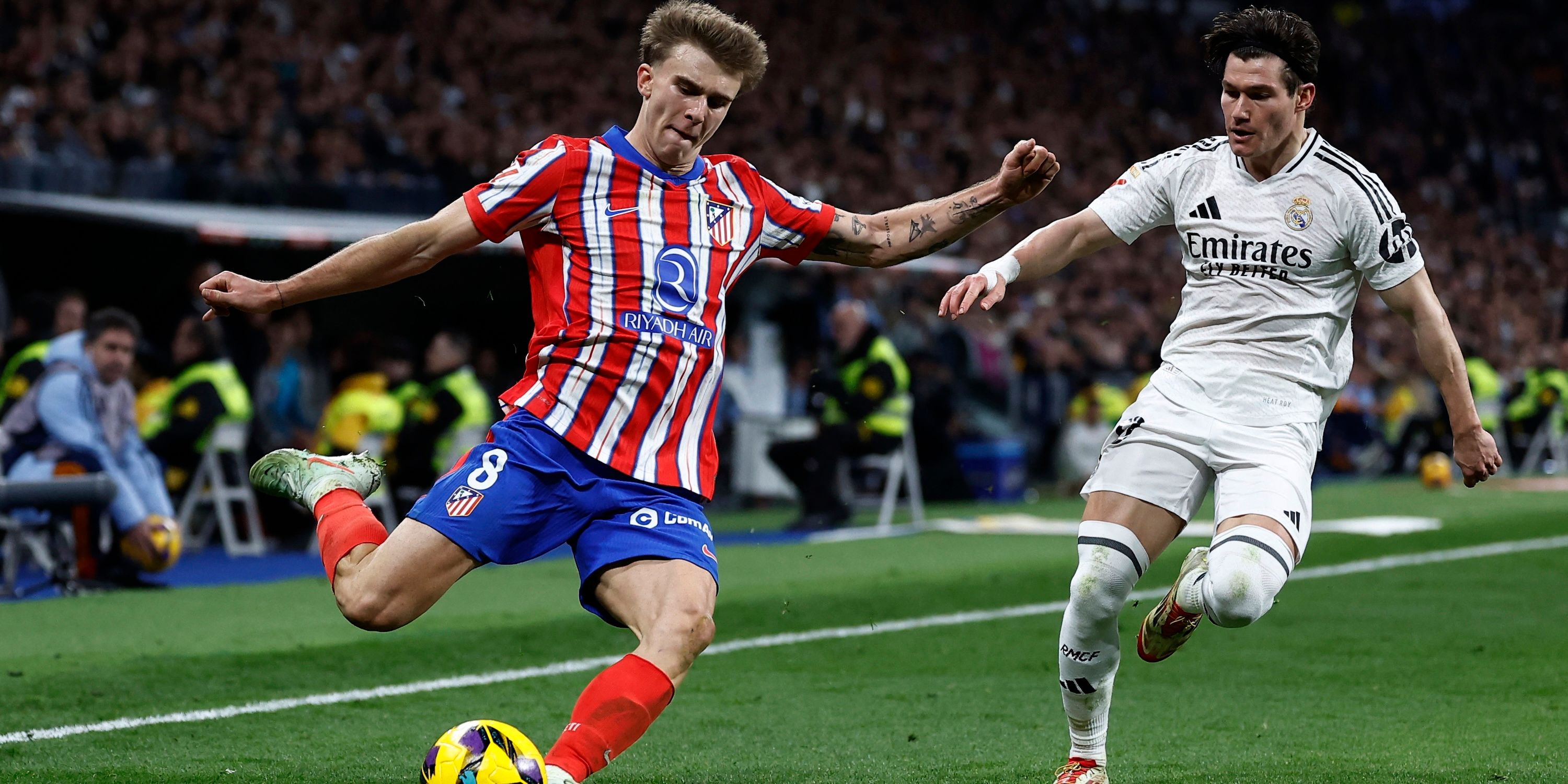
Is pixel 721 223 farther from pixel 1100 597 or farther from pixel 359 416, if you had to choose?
pixel 359 416

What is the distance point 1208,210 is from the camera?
201 inches

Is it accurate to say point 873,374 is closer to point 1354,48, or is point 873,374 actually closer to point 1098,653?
point 1098,653

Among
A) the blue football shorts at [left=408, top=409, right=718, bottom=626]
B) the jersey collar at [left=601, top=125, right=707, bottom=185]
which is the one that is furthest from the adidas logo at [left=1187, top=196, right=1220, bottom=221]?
the blue football shorts at [left=408, top=409, right=718, bottom=626]

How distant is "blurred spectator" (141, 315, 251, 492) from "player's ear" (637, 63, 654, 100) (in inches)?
312

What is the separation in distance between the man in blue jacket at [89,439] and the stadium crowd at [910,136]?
95cm

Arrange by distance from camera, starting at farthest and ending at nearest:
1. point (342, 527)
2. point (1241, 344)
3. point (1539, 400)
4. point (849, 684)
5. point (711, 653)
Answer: point (1539, 400) < point (711, 653) < point (849, 684) < point (1241, 344) < point (342, 527)

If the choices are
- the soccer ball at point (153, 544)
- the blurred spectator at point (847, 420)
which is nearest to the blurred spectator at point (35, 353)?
the soccer ball at point (153, 544)

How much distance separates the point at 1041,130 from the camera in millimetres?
29047

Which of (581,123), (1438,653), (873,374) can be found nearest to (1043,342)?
(581,123)

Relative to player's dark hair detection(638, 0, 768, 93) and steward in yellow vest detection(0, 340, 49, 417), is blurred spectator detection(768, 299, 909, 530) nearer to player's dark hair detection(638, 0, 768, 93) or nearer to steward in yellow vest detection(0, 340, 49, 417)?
steward in yellow vest detection(0, 340, 49, 417)

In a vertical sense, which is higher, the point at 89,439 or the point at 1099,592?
the point at 1099,592

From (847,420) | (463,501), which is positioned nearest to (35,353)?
(847,420)

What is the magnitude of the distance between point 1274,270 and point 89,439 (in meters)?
7.46

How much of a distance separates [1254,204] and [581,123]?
17.5m
